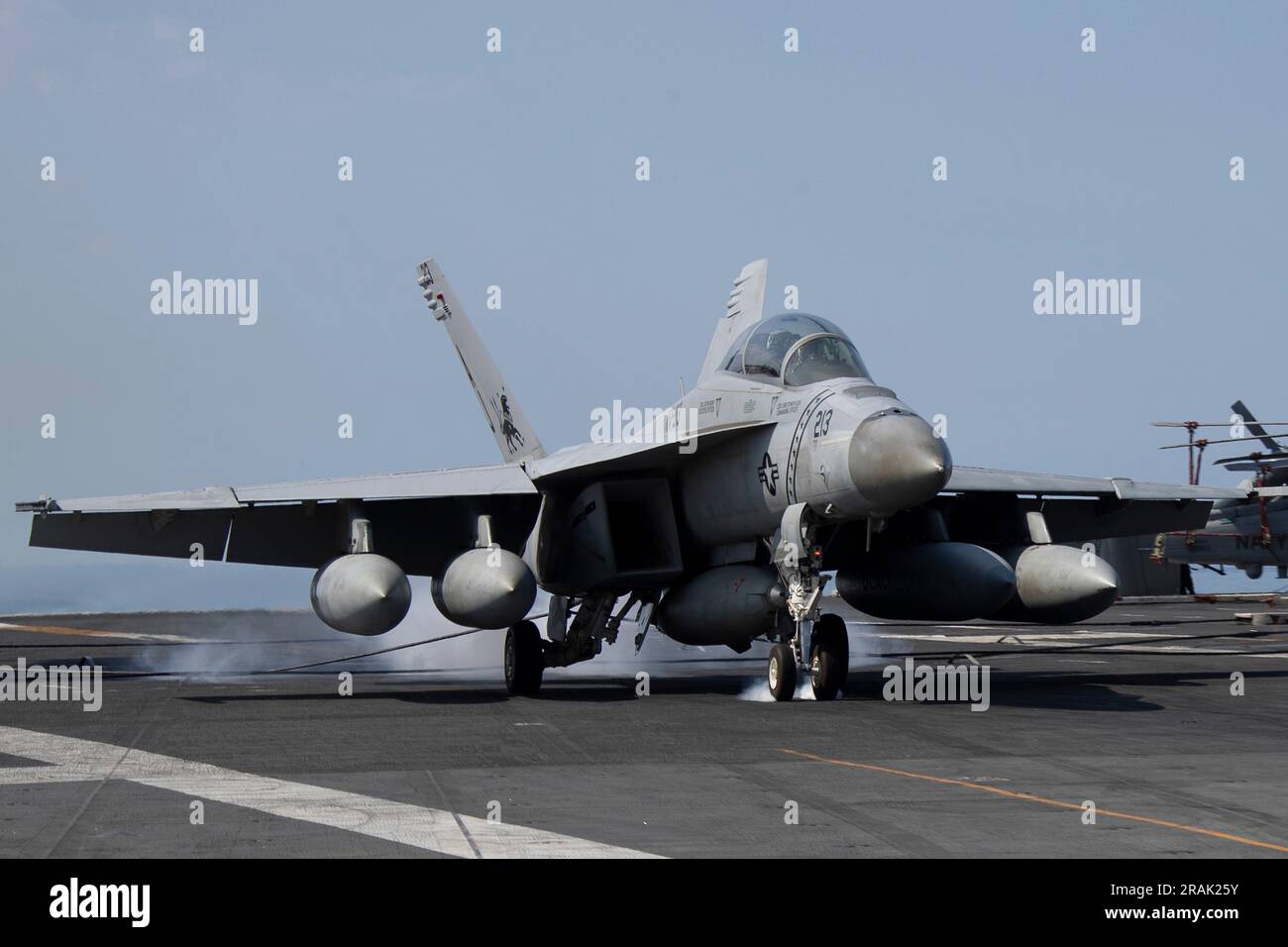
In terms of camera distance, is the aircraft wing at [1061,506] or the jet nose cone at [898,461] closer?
the jet nose cone at [898,461]

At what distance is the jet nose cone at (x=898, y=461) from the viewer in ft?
44.8

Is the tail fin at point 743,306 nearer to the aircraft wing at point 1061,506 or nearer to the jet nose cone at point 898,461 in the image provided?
the aircraft wing at point 1061,506

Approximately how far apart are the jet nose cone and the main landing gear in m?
1.27

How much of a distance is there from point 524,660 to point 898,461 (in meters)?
6.08

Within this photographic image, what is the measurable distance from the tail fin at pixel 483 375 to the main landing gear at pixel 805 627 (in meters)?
7.34

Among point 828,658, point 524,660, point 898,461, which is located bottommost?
point 524,660

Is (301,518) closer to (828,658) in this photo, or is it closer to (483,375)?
(483,375)

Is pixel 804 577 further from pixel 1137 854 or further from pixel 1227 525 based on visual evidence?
pixel 1227 525

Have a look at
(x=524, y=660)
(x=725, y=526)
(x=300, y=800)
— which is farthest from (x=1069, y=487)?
(x=300, y=800)

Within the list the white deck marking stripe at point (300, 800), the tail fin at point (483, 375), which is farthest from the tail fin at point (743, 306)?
the white deck marking stripe at point (300, 800)

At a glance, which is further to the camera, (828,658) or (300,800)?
(828,658)

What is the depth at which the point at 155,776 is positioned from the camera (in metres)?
10.5

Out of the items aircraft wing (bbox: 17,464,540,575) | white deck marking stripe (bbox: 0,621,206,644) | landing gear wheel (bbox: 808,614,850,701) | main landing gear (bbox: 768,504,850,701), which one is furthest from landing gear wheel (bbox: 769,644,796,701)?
white deck marking stripe (bbox: 0,621,206,644)

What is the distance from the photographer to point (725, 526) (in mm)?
16953
